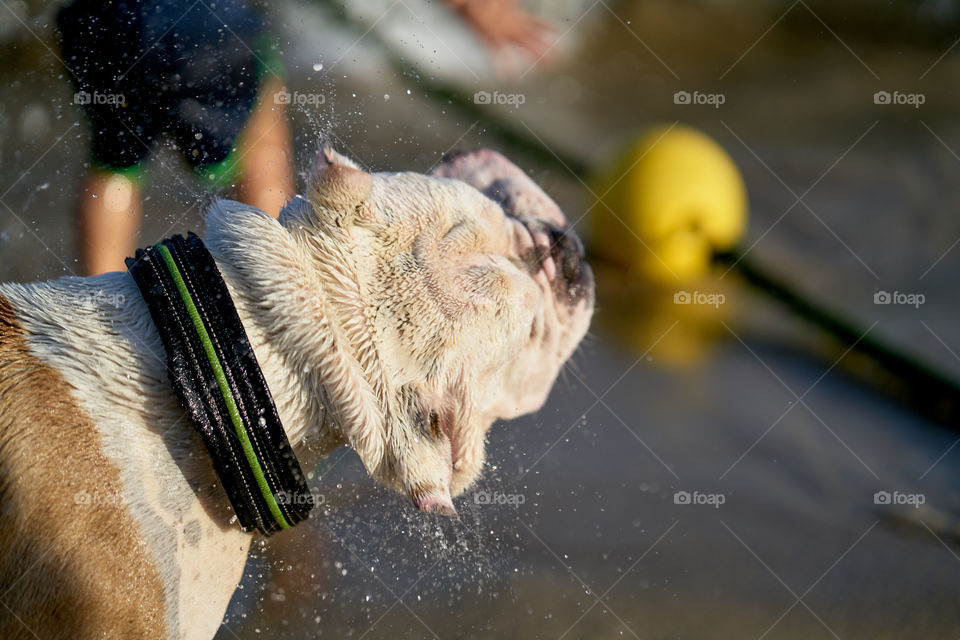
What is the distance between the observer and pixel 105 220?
10.9 feet

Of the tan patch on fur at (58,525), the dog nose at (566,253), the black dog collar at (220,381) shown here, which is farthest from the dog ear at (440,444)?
the dog nose at (566,253)

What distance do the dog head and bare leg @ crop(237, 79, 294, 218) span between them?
1.65 meters

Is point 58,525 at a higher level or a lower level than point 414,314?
lower

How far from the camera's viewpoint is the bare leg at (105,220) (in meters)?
3.29

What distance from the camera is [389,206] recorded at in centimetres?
165

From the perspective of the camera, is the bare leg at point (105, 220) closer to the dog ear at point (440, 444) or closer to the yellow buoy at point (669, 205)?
the yellow buoy at point (669, 205)

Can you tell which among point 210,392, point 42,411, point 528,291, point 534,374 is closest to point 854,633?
point 534,374

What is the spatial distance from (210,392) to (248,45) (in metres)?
2.19

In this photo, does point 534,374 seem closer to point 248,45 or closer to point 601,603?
point 601,603

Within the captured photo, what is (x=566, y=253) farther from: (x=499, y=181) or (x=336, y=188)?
(x=336, y=188)

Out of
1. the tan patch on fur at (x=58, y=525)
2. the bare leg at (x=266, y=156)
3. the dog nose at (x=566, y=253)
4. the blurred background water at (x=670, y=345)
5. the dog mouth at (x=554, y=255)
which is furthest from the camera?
the bare leg at (x=266, y=156)

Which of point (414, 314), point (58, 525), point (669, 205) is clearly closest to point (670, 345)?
point (669, 205)

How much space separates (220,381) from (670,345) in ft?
9.00

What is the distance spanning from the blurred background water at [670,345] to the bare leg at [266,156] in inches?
6.1
